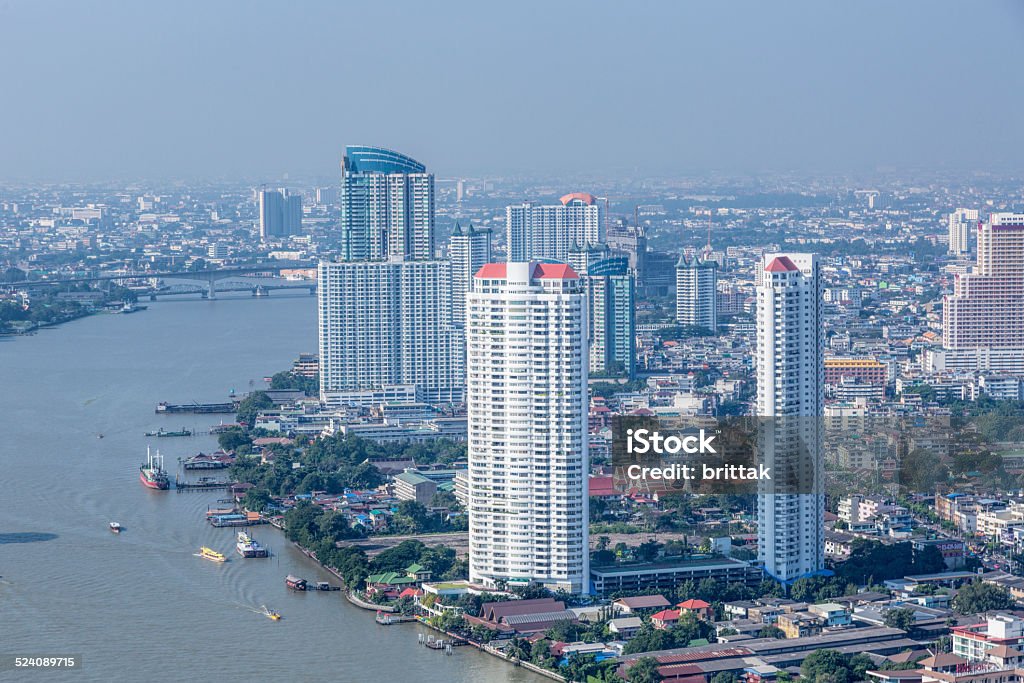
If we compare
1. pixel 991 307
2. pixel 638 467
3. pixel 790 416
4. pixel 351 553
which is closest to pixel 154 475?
pixel 351 553

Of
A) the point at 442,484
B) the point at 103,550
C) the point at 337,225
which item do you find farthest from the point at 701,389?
the point at 337,225

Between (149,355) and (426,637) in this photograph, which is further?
(149,355)

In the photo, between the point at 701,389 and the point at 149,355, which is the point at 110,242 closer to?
the point at 149,355

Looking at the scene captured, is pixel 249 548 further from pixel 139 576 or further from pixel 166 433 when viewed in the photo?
pixel 166 433

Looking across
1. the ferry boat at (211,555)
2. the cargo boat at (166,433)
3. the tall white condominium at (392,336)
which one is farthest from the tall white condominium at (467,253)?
the ferry boat at (211,555)

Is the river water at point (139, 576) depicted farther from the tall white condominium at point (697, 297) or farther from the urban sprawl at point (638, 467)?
the tall white condominium at point (697, 297)

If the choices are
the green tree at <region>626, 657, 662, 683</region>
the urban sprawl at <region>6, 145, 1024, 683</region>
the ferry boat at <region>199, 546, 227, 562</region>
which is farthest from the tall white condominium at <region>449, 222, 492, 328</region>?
the green tree at <region>626, 657, 662, 683</region>
